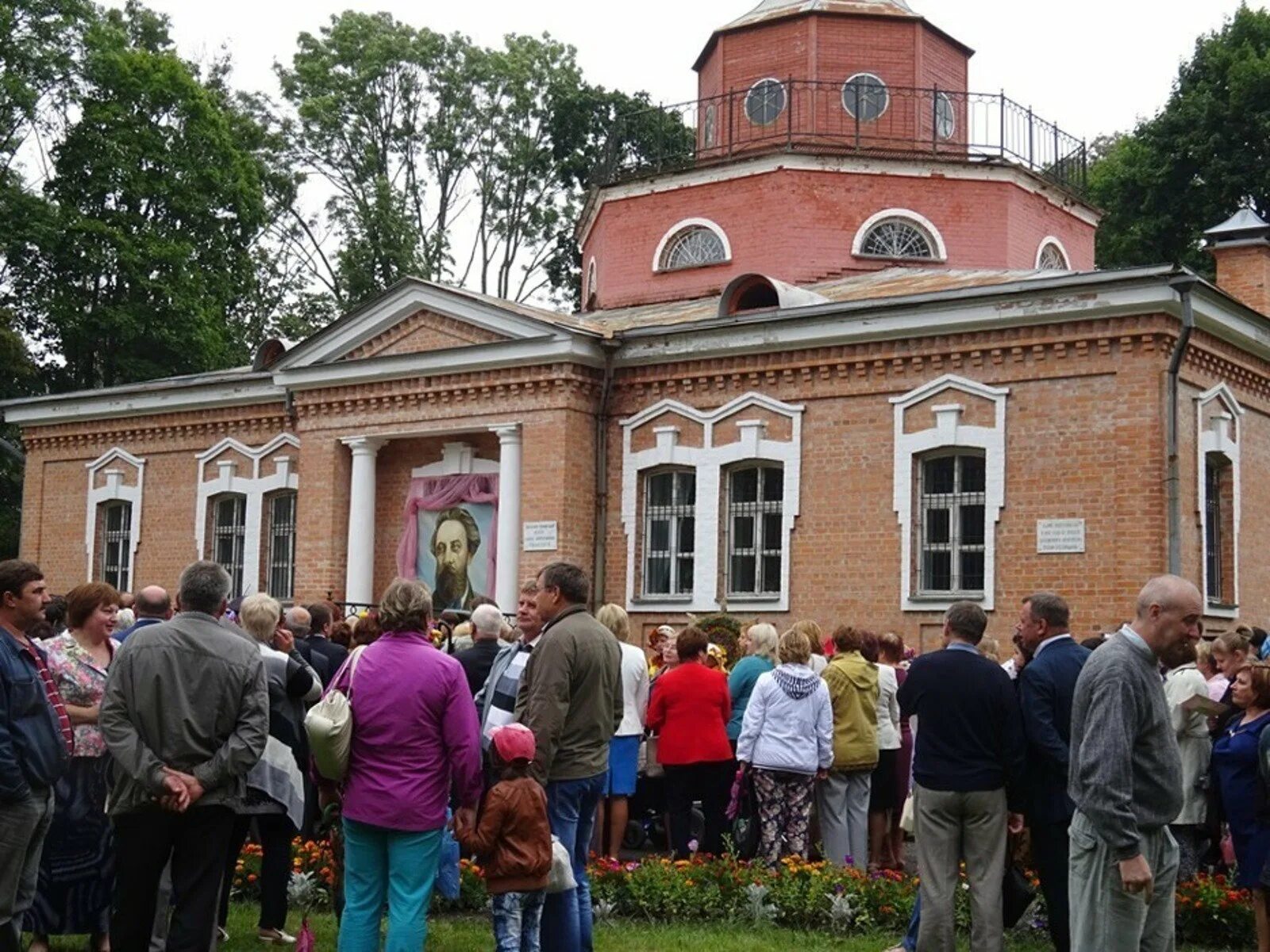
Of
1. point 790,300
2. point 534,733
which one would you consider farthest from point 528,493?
point 534,733

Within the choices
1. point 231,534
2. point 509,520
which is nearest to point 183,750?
point 509,520

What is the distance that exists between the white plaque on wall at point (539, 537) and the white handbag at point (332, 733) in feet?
41.5

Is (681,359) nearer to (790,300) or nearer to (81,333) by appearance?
(790,300)

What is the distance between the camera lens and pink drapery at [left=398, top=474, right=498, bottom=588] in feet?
68.6

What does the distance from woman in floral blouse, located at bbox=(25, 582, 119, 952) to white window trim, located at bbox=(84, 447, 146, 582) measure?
1764 cm

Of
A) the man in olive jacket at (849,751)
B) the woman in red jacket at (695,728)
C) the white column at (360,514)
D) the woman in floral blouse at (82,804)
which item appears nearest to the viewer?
the woman in floral blouse at (82,804)

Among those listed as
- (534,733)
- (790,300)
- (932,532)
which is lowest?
(534,733)

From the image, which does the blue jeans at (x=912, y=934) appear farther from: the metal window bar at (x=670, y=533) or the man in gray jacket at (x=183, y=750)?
the metal window bar at (x=670, y=533)

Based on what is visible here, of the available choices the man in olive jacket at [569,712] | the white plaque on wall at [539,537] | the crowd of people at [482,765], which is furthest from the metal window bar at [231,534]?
the man in olive jacket at [569,712]

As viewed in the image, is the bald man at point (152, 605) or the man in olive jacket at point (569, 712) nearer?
the man in olive jacket at point (569, 712)

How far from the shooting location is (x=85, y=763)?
310 inches

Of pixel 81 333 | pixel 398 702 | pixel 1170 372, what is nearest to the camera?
pixel 398 702

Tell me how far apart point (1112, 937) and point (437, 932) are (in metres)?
4.33

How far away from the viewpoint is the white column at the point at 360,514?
21734 millimetres
